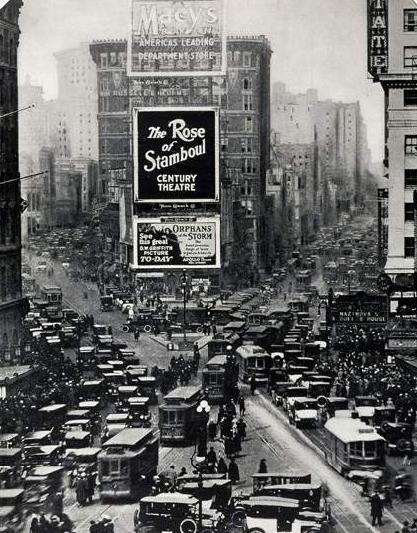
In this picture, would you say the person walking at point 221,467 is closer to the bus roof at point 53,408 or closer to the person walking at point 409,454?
the person walking at point 409,454

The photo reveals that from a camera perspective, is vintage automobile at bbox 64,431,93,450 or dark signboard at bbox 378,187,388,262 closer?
vintage automobile at bbox 64,431,93,450

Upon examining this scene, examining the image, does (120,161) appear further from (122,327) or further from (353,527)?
(353,527)

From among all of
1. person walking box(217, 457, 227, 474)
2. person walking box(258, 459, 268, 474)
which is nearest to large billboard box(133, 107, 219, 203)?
person walking box(217, 457, 227, 474)

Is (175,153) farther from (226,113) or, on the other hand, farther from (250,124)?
(250,124)

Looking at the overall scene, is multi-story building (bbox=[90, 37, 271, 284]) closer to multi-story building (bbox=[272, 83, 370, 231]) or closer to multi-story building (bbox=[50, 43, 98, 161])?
multi-story building (bbox=[50, 43, 98, 161])

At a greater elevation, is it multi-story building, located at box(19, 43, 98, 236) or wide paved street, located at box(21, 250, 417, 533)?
multi-story building, located at box(19, 43, 98, 236)

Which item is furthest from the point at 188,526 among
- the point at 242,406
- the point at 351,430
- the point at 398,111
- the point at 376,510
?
the point at 398,111

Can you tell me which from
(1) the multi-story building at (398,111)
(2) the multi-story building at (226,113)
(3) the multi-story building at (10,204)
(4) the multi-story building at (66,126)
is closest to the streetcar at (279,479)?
(2) the multi-story building at (226,113)
